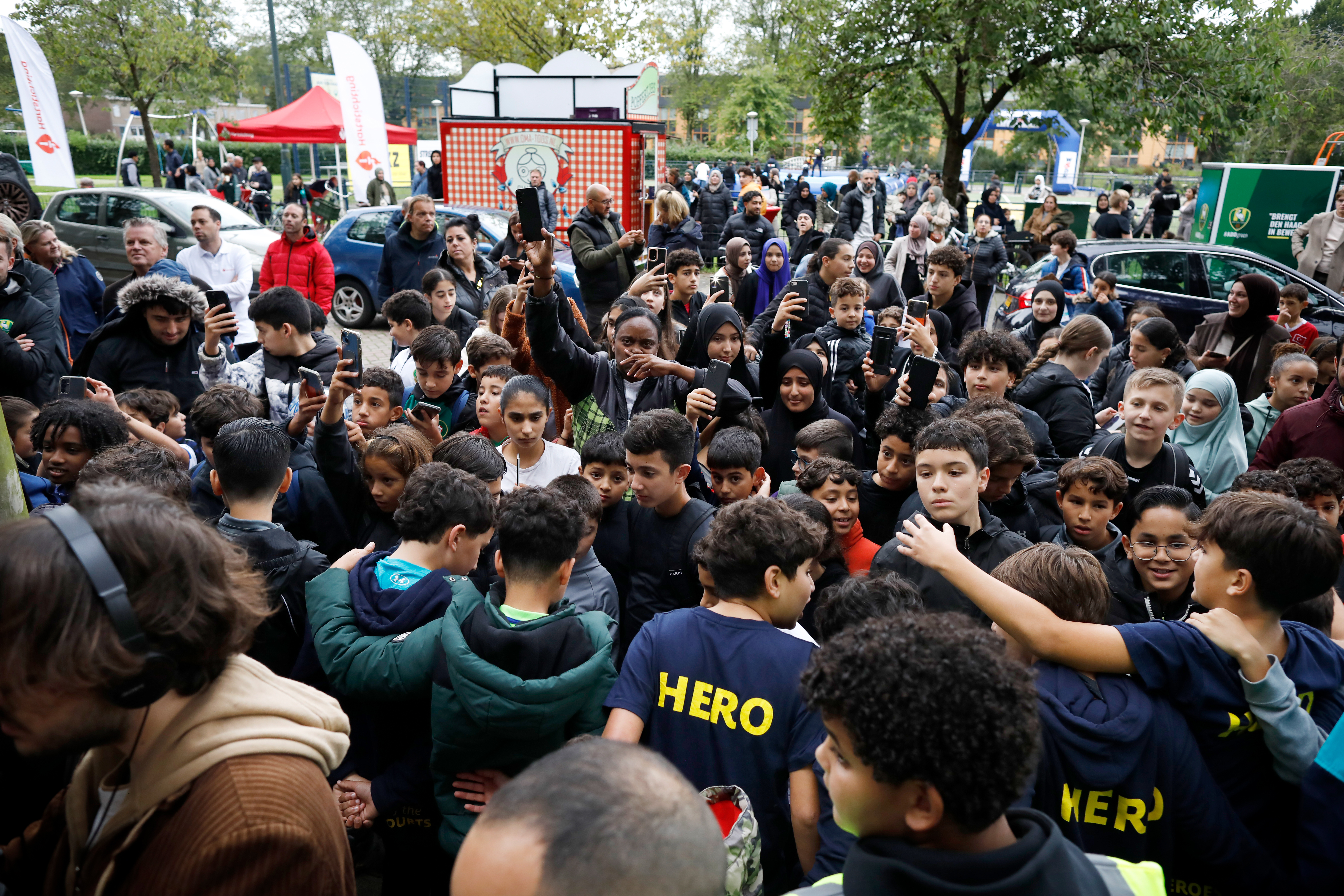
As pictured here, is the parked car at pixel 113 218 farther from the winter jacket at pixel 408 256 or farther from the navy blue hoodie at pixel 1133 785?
the navy blue hoodie at pixel 1133 785

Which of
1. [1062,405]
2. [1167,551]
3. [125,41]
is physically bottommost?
[1167,551]

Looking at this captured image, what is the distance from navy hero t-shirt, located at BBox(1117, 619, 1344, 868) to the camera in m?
2.10

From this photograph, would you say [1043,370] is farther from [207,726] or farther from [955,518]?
[207,726]

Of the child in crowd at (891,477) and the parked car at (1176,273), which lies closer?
the child in crowd at (891,477)

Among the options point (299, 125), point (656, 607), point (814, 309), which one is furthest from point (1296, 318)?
point (299, 125)

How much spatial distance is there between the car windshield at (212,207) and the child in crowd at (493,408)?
30.6 ft

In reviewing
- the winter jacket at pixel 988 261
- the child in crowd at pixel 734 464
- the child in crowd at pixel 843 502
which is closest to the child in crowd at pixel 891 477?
the child in crowd at pixel 843 502

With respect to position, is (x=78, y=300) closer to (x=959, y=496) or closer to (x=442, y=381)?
(x=442, y=381)

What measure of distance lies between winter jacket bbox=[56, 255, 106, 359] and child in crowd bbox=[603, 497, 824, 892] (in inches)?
244

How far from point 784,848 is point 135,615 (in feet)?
5.87

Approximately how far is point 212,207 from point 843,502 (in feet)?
35.8

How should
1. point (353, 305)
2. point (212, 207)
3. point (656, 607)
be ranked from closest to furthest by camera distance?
1. point (656, 607)
2. point (212, 207)
3. point (353, 305)

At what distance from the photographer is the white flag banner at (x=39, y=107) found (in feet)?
44.8

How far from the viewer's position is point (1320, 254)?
11133 mm
